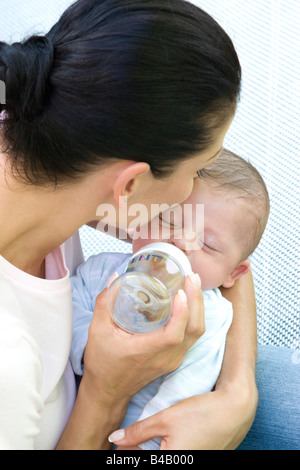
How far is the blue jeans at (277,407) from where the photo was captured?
1281mm

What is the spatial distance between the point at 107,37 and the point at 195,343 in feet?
2.41

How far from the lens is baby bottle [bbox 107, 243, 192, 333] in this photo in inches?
46.5

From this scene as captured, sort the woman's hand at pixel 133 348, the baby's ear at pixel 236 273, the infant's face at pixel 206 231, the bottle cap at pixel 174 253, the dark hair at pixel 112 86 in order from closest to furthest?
the dark hair at pixel 112 86, the woman's hand at pixel 133 348, the bottle cap at pixel 174 253, the infant's face at pixel 206 231, the baby's ear at pixel 236 273

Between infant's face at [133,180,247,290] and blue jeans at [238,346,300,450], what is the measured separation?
257 millimetres

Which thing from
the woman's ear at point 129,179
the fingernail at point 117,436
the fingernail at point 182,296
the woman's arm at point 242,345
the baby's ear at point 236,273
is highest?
the woman's ear at point 129,179

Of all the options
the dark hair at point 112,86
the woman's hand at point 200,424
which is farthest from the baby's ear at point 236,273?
the dark hair at point 112,86

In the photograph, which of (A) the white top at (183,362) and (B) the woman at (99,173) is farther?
(A) the white top at (183,362)

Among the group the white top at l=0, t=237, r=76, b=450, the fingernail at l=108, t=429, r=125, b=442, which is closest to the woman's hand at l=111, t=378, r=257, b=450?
the fingernail at l=108, t=429, r=125, b=442

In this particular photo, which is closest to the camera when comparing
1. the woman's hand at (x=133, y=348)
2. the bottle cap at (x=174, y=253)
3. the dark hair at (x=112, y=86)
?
the dark hair at (x=112, y=86)

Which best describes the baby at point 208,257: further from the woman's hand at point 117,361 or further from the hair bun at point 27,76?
the hair bun at point 27,76

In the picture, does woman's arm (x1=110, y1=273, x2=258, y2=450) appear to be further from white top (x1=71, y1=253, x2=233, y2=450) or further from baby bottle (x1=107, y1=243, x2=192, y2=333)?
baby bottle (x1=107, y1=243, x2=192, y2=333)

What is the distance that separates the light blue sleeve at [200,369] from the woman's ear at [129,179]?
1.44ft

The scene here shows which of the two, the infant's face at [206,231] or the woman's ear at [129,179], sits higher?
the woman's ear at [129,179]
